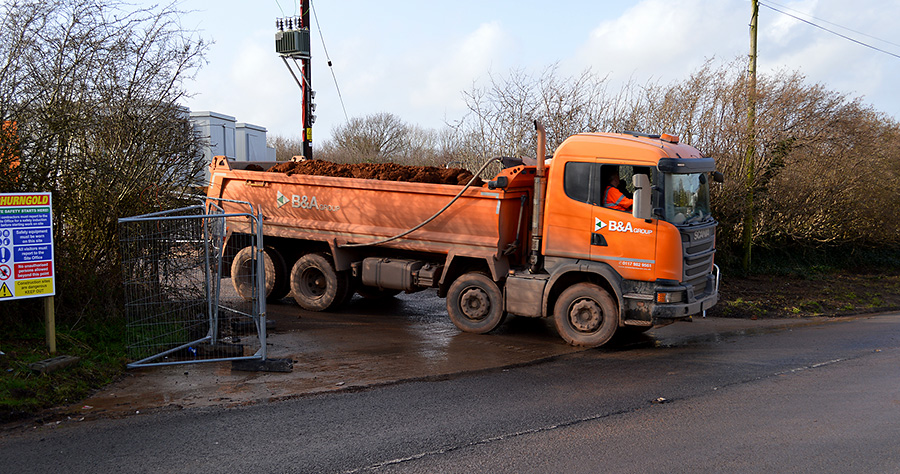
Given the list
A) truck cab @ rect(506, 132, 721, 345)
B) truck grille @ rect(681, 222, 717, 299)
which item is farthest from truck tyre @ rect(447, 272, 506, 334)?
truck grille @ rect(681, 222, 717, 299)

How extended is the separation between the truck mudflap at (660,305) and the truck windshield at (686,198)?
87 cm

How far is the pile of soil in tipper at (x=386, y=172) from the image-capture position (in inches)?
380

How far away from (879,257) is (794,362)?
38.5 ft

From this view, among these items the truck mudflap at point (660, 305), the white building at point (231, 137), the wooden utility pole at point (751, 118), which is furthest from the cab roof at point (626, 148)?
the white building at point (231, 137)

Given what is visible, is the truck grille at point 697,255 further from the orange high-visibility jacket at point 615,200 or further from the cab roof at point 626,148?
the cab roof at point 626,148

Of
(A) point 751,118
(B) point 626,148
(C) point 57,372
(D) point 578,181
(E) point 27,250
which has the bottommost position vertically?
(C) point 57,372

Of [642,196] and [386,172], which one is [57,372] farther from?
[642,196]

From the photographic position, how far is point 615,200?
830 cm

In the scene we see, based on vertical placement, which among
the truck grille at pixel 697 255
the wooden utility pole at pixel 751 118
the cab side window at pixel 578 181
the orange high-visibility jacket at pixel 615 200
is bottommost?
the truck grille at pixel 697 255

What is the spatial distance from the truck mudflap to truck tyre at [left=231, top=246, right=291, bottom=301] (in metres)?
5.84

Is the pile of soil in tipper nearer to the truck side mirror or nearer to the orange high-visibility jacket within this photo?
the orange high-visibility jacket

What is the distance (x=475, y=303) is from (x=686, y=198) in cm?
317

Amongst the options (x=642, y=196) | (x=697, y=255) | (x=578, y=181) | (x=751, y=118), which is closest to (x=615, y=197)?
(x=642, y=196)

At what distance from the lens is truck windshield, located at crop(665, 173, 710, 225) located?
8.12 metres
